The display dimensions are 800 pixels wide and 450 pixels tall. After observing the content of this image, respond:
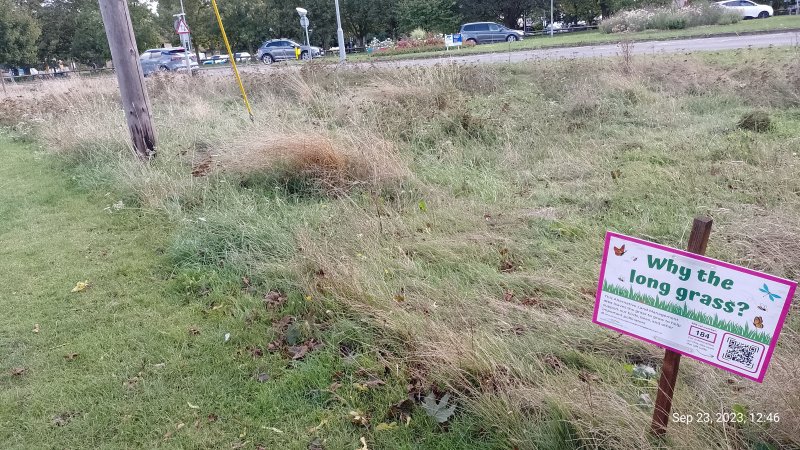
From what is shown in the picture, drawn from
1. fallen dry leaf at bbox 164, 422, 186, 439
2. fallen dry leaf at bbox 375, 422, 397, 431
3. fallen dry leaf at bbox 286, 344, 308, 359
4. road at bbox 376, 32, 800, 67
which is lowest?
fallen dry leaf at bbox 164, 422, 186, 439

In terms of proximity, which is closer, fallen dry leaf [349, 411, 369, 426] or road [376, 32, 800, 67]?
fallen dry leaf [349, 411, 369, 426]

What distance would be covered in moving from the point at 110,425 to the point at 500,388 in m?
2.01

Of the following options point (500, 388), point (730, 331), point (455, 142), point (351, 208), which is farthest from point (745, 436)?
point (455, 142)

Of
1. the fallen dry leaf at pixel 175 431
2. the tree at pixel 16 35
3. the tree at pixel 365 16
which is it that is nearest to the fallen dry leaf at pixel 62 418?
the fallen dry leaf at pixel 175 431

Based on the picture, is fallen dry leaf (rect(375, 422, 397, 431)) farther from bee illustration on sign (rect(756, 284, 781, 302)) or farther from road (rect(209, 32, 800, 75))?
road (rect(209, 32, 800, 75))

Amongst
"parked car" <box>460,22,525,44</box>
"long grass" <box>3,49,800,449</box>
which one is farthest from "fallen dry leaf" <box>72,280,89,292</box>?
"parked car" <box>460,22,525,44</box>

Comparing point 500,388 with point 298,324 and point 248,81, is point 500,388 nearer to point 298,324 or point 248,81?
point 298,324

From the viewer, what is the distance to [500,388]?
8.51ft

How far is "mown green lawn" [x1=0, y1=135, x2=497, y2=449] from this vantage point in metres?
2.69

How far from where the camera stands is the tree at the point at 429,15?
4297 centimetres

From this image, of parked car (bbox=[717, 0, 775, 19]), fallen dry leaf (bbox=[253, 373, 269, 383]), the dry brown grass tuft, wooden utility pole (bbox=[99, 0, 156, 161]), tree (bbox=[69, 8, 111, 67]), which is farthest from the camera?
tree (bbox=[69, 8, 111, 67])

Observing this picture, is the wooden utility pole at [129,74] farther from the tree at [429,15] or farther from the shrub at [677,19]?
the tree at [429,15]

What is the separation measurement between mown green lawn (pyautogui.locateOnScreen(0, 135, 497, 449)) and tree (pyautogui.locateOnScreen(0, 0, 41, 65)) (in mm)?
45358

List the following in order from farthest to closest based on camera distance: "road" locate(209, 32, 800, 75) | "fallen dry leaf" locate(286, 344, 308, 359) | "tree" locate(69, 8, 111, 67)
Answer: "tree" locate(69, 8, 111, 67) → "road" locate(209, 32, 800, 75) → "fallen dry leaf" locate(286, 344, 308, 359)
